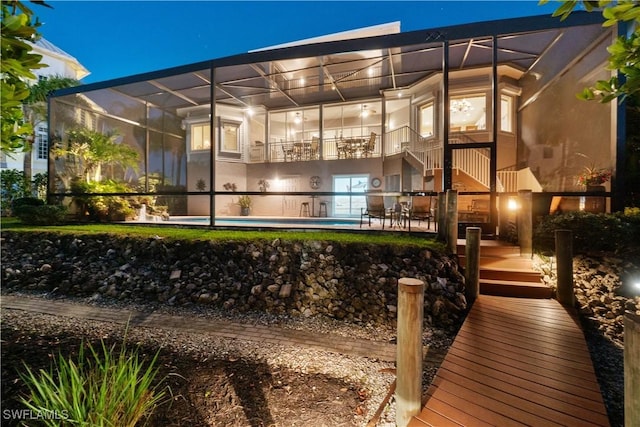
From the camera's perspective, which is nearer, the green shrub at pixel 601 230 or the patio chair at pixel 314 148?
the green shrub at pixel 601 230

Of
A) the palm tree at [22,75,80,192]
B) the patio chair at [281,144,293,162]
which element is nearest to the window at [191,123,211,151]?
the patio chair at [281,144,293,162]

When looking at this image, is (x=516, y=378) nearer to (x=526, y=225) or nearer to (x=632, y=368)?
(x=632, y=368)

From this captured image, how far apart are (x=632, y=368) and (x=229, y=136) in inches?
574

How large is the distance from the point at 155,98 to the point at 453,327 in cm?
Result: 1267

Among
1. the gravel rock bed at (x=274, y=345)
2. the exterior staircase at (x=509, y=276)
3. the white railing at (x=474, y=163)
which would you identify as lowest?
the gravel rock bed at (x=274, y=345)

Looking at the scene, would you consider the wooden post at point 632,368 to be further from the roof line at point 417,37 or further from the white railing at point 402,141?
the white railing at point 402,141

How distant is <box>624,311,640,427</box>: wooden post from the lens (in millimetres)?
1278

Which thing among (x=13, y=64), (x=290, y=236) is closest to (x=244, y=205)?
(x=290, y=236)

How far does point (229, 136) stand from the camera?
13781 millimetres

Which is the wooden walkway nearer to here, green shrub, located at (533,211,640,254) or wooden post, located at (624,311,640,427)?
wooden post, located at (624,311,640,427)

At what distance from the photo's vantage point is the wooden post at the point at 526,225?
480cm

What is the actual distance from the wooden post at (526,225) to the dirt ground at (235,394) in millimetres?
4089

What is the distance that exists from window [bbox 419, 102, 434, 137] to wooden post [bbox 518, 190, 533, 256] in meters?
6.71

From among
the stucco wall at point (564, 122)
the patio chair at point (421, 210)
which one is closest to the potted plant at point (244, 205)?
the patio chair at point (421, 210)
